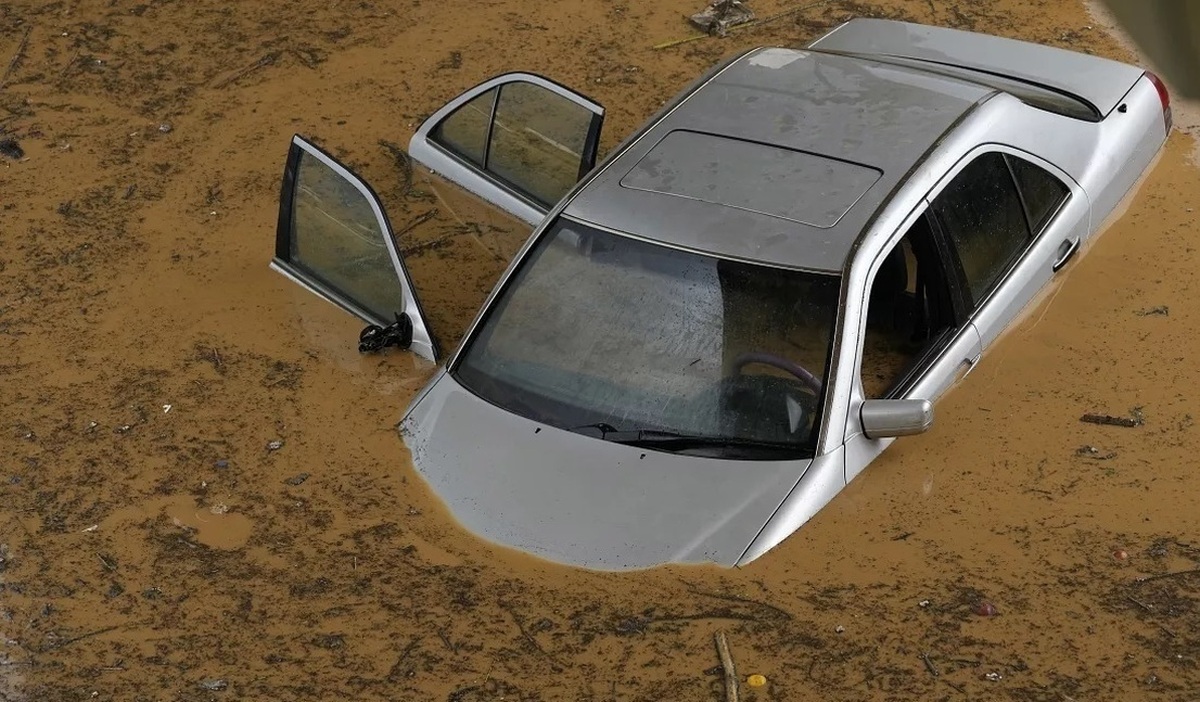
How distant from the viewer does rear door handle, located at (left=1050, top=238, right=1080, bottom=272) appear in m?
6.49

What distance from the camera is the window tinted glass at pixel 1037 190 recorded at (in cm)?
633

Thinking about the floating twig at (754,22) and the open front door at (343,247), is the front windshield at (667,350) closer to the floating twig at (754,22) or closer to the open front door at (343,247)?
the open front door at (343,247)

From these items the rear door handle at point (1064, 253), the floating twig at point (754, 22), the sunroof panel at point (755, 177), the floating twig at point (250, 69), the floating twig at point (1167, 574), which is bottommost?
the floating twig at point (250, 69)

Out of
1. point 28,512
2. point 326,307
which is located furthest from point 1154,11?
point 28,512

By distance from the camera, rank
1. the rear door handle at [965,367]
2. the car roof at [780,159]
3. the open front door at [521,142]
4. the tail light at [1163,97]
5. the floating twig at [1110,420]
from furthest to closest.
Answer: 1. the tail light at [1163,97]
2. the open front door at [521,142]
3. the floating twig at [1110,420]
4. the rear door handle at [965,367]
5. the car roof at [780,159]

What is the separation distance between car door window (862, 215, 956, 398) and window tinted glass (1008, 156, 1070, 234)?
0.79 metres

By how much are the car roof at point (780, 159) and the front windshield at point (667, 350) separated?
113 mm

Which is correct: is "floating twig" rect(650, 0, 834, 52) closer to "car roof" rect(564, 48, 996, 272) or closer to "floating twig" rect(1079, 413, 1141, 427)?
"car roof" rect(564, 48, 996, 272)

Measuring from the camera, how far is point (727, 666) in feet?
16.3

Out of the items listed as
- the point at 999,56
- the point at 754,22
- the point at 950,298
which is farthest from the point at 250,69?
the point at 950,298

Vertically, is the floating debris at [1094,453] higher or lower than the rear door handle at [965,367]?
lower

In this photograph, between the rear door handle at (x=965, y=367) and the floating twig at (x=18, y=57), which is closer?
the rear door handle at (x=965, y=367)

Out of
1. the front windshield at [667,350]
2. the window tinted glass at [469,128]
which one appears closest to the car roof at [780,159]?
the front windshield at [667,350]

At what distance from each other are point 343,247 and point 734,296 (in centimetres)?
222
